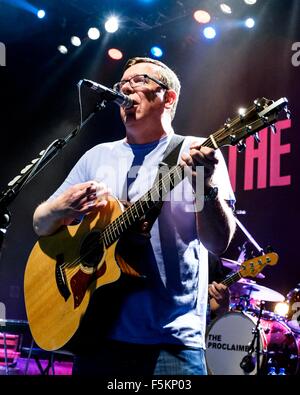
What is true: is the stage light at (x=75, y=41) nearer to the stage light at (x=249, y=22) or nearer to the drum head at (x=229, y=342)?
the stage light at (x=249, y=22)

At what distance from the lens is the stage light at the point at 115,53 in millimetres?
7633

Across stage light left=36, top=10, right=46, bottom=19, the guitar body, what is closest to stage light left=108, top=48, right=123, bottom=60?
stage light left=36, top=10, right=46, bottom=19

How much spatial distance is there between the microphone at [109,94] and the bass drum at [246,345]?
12.8 feet

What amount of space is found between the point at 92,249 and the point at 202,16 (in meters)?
5.32

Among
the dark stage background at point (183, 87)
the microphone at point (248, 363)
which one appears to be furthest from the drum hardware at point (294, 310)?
the microphone at point (248, 363)

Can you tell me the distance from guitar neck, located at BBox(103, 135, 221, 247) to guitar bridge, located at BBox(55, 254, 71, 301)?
363 mm

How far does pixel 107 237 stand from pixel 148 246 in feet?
0.98

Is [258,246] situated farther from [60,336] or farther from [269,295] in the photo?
[60,336]

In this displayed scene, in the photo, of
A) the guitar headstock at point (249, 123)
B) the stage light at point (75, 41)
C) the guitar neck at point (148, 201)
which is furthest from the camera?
the stage light at point (75, 41)

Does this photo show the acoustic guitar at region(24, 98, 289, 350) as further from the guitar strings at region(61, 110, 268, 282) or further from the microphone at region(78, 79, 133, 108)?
the microphone at region(78, 79, 133, 108)

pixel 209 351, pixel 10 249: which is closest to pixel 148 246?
pixel 209 351

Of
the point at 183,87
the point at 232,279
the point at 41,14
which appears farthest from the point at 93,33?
the point at 232,279

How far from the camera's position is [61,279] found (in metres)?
2.61

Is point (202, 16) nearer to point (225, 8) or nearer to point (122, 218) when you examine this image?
point (225, 8)
